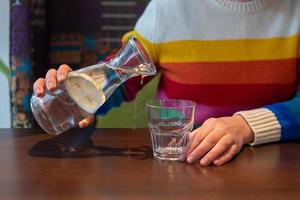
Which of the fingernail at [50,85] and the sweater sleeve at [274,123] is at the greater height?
the fingernail at [50,85]

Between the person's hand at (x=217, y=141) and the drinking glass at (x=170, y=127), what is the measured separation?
0.02 m

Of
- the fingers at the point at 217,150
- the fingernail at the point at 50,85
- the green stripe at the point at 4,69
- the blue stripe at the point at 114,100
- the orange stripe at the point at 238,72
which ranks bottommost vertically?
the green stripe at the point at 4,69

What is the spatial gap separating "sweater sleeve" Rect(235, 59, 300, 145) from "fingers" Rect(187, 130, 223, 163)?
0.10 meters

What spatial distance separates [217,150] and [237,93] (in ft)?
1.14

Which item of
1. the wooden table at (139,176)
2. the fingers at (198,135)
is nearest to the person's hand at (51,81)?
the wooden table at (139,176)

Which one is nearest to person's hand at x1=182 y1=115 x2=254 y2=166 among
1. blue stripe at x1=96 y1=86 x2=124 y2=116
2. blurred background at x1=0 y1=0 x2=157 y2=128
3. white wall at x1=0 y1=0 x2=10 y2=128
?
blue stripe at x1=96 y1=86 x2=124 y2=116

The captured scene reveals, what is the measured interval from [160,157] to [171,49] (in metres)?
0.40

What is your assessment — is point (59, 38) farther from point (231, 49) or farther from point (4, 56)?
point (231, 49)

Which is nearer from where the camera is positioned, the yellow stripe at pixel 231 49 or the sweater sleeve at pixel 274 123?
the sweater sleeve at pixel 274 123

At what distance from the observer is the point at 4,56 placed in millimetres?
1801

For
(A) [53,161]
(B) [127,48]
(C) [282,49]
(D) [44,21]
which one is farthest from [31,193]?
(D) [44,21]

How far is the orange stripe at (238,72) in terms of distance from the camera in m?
1.12

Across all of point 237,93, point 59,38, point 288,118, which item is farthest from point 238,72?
point 59,38

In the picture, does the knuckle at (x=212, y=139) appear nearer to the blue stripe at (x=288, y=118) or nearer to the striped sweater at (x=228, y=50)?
the blue stripe at (x=288, y=118)
